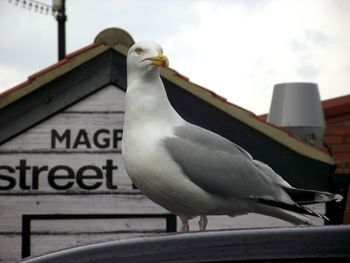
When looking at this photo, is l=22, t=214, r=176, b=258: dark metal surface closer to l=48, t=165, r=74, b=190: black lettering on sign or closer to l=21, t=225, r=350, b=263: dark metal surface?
l=48, t=165, r=74, b=190: black lettering on sign

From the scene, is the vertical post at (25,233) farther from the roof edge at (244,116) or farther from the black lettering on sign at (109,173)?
the roof edge at (244,116)

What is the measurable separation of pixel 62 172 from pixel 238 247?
6764 millimetres

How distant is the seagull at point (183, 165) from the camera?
5250 mm

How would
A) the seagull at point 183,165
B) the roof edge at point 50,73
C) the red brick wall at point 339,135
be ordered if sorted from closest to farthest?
1. the seagull at point 183,165
2. the roof edge at point 50,73
3. the red brick wall at point 339,135

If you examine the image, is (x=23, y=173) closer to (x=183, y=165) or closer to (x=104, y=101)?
(x=104, y=101)

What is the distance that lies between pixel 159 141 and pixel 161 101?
23cm

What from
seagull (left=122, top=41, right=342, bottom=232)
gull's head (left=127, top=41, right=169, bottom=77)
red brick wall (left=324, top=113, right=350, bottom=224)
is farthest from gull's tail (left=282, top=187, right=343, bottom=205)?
red brick wall (left=324, top=113, right=350, bottom=224)

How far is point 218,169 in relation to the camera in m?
5.49

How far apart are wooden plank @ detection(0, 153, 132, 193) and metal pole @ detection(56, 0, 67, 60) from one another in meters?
7.86

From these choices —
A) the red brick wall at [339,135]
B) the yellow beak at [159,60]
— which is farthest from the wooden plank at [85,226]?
the red brick wall at [339,135]

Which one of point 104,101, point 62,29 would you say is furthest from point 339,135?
point 104,101

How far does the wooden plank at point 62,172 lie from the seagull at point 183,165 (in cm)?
343

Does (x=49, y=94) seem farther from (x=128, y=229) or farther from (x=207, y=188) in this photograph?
(x=207, y=188)

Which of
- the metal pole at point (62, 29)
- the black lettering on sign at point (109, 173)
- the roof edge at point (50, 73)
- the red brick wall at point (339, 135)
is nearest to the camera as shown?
the roof edge at point (50, 73)
